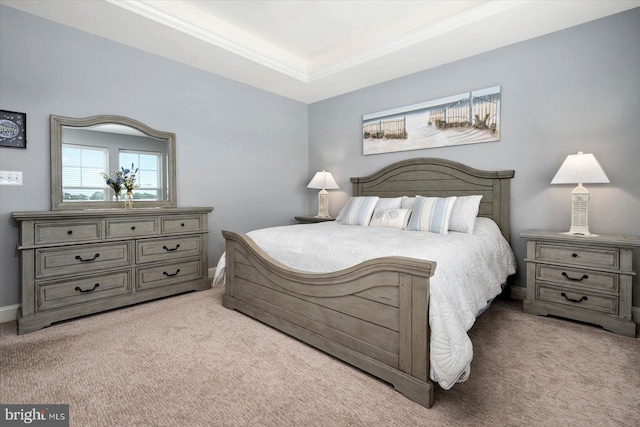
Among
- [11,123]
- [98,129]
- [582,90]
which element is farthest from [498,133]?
[11,123]

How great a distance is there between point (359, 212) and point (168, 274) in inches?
80.0

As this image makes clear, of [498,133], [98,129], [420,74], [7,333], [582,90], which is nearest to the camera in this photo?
[7,333]

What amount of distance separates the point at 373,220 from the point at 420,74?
191 cm

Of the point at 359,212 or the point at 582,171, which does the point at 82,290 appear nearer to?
the point at 359,212

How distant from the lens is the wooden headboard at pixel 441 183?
3.11 metres

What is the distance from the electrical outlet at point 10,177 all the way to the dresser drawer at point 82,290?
0.87m

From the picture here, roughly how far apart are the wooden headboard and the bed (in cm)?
1

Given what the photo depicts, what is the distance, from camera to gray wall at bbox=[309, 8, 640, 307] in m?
2.52

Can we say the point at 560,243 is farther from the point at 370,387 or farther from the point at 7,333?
the point at 7,333

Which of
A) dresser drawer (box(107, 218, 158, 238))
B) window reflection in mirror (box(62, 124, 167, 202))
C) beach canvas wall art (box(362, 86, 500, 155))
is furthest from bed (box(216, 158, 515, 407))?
window reflection in mirror (box(62, 124, 167, 202))

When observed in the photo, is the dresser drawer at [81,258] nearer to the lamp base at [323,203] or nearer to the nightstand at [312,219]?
the nightstand at [312,219]

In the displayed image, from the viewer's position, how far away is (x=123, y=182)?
3008 millimetres

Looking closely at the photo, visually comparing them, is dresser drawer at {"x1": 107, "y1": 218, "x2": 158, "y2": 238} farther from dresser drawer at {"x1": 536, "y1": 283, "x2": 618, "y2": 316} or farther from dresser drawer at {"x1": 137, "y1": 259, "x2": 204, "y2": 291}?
dresser drawer at {"x1": 536, "y1": 283, "x2": 618, "y2": 316}

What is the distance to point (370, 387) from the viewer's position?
5.33ft
